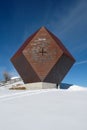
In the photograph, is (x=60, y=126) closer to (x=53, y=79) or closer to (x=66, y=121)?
(x=66, y=121)

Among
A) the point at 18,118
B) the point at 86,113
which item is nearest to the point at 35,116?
the point at 18,118

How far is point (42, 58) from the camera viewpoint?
3272 cm

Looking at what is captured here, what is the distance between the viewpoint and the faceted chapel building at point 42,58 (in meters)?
32.6

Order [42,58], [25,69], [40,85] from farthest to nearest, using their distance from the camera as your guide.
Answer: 1. [25,69]
2. [40,85]
3. [42,58]

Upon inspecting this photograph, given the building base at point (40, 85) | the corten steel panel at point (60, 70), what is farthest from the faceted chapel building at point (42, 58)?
the building base at point (40, 85)

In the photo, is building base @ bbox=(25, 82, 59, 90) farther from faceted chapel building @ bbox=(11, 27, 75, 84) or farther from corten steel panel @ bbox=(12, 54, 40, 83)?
corten steel panel @ bbox=(12, 54, 40, 83)

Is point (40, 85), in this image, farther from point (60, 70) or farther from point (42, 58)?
point (60, 70)

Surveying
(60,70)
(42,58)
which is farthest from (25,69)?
(60,70)

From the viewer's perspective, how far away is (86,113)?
8.10 meters

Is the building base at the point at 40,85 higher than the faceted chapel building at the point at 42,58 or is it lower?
lower

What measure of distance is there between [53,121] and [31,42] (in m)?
27.6

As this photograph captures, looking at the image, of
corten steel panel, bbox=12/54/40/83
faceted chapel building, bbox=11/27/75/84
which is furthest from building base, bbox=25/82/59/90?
corten steel panel, bbox=12/54/40/83

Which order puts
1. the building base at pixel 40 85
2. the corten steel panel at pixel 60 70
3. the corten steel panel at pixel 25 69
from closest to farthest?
the building base at pixel 40 85 → the corten steel panel at pixel 60 70 → the corten steel panel at pixel 25 69

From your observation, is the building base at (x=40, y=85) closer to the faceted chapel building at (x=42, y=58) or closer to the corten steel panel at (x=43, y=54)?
the faceted chapel building at (x=42, y=58)
